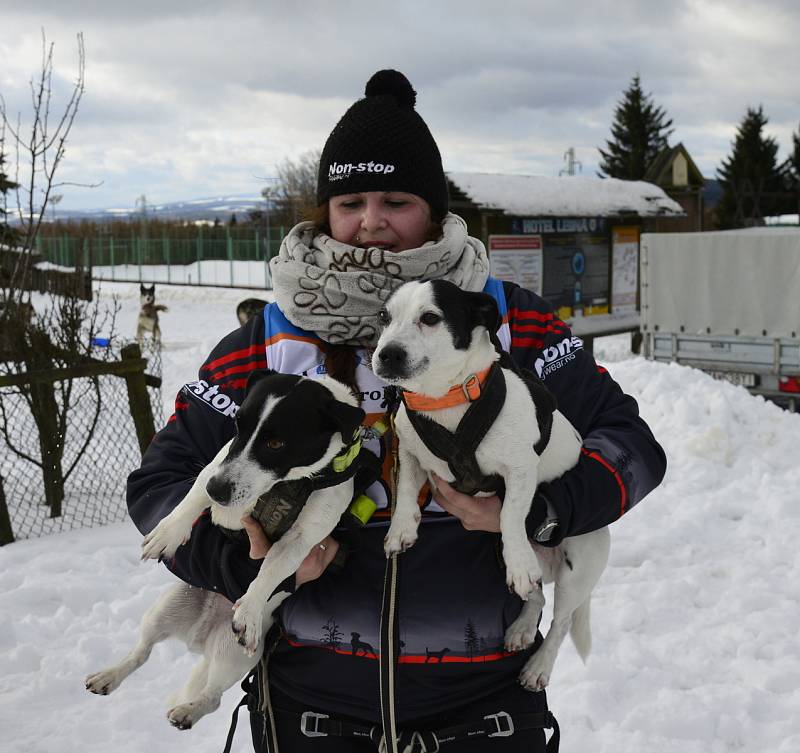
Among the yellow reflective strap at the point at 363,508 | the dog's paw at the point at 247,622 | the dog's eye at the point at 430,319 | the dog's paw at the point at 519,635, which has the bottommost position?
the dog's paw at the point at 519,635

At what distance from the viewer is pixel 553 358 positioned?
7.84ft

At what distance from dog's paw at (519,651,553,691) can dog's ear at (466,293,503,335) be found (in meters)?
0.94

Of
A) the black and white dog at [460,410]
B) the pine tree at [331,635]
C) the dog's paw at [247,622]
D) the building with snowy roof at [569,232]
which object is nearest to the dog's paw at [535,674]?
the black and white dog at [460,410]

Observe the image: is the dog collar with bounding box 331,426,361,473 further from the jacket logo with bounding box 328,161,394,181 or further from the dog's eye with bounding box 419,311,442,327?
the jacket logo with bounding box 328,161,394,181

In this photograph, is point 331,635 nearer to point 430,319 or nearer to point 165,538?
point 165,538

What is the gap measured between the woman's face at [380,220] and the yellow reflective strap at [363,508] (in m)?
0.75

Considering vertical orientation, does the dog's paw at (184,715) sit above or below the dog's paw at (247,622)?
below

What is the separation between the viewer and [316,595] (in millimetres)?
2201

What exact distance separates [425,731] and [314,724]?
289 millimetres

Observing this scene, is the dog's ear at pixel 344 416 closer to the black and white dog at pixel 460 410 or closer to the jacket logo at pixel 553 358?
the black and white dog at pixel 460 410

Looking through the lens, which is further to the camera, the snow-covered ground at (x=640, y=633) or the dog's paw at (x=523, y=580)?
the snow-covered ground at (x=640, y=633)

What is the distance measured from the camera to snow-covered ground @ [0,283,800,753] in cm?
414

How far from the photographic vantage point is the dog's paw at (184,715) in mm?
2418

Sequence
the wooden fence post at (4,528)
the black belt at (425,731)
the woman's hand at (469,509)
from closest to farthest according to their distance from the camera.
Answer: the black belt at (425,731) < the woman's hand at (469,509) < the wooden fence post at (4,528)
